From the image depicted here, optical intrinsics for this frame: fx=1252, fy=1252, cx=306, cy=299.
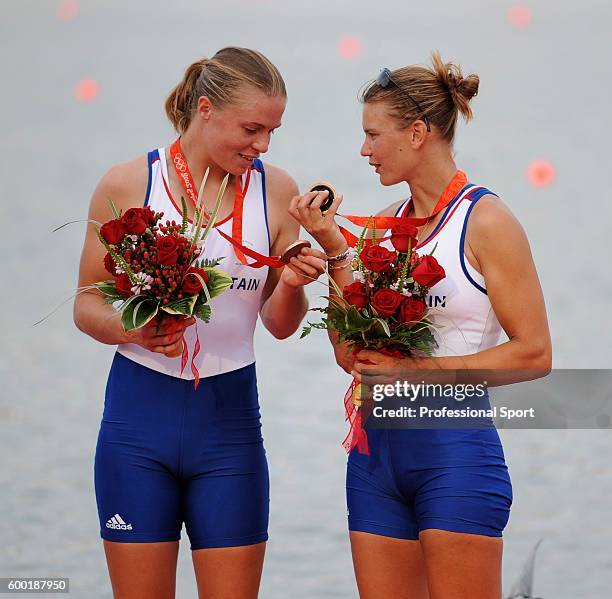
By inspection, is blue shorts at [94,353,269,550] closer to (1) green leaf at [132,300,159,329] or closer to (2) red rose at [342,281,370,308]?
(1) green leaf at [132,300,159,329]

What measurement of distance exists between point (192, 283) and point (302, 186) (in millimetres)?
11764

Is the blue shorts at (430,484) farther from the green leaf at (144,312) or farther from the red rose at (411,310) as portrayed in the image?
the green leaf at (144,312)

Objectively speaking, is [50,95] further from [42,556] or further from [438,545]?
[438,545]

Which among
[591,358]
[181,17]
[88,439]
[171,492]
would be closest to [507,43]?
[181,17]

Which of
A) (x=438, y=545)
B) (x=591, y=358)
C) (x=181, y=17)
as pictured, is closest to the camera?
(x=438, y=545)

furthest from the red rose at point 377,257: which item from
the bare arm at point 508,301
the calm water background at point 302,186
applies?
the calm water background at point 302,186

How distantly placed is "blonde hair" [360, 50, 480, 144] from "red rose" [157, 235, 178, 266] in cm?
75

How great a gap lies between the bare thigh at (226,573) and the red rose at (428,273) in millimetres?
930

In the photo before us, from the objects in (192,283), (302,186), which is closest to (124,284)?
(192,283)

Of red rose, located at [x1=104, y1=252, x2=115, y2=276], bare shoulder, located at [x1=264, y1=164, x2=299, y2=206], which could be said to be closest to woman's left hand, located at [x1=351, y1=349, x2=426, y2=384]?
bare shoulder, located at [x1=264, y1=164, x2=299, y2=206]

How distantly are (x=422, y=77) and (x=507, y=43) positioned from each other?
24.6 metres

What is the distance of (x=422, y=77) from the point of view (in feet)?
11.8

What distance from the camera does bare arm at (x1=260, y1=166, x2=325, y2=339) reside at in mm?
Result: 3652

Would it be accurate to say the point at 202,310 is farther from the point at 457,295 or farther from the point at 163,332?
the point at 457,295
